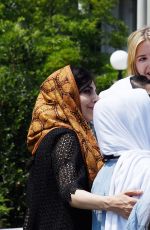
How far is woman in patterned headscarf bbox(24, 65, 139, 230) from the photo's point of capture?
3.33 m

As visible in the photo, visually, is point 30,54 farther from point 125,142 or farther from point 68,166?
point 125,142

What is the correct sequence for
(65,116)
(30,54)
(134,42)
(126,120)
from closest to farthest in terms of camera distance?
(126,120), (65,116), (134,42), (30,54)

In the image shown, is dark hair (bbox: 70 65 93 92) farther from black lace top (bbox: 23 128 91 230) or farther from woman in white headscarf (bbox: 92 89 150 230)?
woman in white headscarf (bbox: 92 89 150 230)

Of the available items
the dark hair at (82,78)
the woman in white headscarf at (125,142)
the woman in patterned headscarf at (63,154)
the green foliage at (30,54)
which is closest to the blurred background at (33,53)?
the green foliage at (30,54)

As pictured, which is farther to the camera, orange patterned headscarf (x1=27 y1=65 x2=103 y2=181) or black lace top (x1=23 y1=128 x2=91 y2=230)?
orange patterned headscarf (x1=27 y1=65 x2=103 y2=181)

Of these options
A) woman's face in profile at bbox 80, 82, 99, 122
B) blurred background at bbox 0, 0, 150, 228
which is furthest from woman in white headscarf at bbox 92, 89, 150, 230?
blurred background at bbox 0, 0, 150, 228

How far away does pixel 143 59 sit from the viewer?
3951 mm

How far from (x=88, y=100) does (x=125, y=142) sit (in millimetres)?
492

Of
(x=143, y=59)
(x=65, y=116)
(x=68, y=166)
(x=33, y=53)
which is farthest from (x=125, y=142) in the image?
(x=33, y=53)

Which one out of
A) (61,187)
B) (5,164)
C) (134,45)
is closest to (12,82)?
(5,164)

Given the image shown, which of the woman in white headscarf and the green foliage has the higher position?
the woman in white headscarf

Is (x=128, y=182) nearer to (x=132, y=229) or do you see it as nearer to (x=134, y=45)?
(x=132, y=229)

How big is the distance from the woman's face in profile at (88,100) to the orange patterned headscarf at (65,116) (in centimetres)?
3

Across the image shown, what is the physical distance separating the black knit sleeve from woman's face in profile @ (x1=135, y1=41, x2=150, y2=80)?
756 mm
